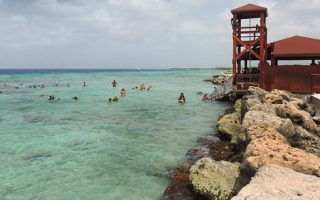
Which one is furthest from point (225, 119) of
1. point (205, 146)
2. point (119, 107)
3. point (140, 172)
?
point (119, 107)

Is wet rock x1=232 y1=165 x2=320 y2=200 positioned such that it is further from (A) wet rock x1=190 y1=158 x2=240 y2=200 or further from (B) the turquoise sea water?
(B) the turquoise sea water

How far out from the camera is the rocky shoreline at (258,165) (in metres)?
6.42

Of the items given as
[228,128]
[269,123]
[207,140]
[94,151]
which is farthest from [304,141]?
[94,151]

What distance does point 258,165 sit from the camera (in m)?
8.02

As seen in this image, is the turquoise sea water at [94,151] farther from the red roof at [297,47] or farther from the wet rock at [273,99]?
the red roof at [297,47]

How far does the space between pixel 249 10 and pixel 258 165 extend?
1008 inches

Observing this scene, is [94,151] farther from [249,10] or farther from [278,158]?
[249,10]

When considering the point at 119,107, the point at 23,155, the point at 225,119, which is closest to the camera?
the point at 23,155

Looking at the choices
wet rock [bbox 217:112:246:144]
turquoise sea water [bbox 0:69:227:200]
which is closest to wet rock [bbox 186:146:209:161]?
turquoise sea water [bbox 0:69:227:200]

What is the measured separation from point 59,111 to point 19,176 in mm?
18944

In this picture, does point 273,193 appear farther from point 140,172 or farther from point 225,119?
point 225,119

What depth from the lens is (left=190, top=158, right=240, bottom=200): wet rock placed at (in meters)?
9.64

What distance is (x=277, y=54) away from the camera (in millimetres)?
→ 28281

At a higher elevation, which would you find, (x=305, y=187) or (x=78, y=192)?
(x=305, y=187)
